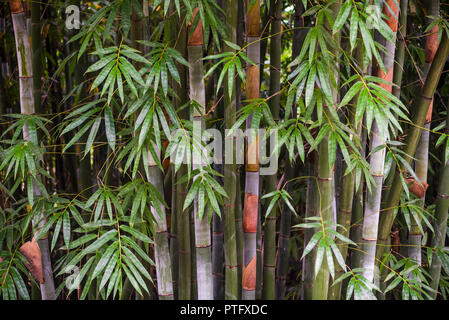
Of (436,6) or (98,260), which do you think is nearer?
(98,260)

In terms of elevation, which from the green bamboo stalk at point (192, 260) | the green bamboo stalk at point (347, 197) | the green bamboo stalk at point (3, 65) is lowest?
the green bamboo stalk at point (192, 260)

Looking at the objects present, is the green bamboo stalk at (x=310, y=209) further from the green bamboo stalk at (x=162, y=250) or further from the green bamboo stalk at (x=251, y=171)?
the green bamboo stalk at (x=162, y=250)

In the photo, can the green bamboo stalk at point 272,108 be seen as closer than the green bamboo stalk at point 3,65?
Yes

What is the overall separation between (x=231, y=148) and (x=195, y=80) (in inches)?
9.9

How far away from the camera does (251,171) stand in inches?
52.7

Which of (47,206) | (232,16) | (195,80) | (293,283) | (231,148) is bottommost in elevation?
(293,283)

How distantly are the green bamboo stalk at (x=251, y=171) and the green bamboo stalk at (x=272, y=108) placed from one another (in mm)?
91

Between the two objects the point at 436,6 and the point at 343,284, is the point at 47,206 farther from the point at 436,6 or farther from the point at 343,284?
the point at 436,6

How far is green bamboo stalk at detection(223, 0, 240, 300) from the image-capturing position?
124 centimetres

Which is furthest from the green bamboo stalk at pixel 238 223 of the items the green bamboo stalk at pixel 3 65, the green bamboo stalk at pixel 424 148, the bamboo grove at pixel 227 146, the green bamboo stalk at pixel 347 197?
the green bamboo stalk at pixel 3 65

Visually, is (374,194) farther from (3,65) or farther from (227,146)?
(3,65)

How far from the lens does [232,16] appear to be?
4.05 feet

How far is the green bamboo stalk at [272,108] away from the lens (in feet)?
4.68

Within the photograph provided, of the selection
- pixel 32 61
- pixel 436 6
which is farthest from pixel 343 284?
pixel 32 61
